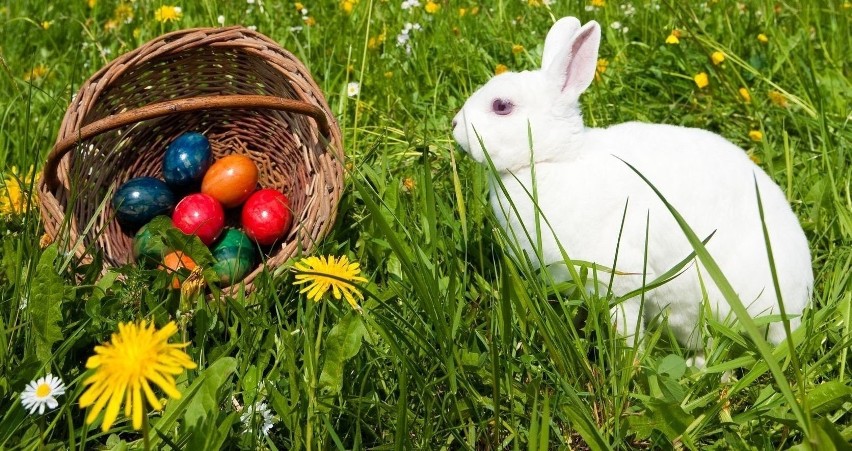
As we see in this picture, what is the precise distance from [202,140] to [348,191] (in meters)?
0.59

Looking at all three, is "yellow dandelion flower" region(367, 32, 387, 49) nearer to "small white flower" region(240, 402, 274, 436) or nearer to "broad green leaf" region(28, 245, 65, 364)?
"broad green leaf" region(28, 245, 65, 364)

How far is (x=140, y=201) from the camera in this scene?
2518mm

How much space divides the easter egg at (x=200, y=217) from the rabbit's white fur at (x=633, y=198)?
0.86 metres

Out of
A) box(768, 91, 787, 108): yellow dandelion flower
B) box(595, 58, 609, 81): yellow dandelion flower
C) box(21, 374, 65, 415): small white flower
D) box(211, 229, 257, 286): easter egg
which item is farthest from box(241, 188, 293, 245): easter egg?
box(768, 91, 787, 108): yellow dandelion flower

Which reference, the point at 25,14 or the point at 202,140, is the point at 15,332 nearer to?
the point at 202,140

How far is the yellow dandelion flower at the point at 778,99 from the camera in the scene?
114 inches

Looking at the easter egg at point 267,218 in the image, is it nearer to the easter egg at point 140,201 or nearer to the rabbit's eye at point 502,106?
the easter egg at point 140,201

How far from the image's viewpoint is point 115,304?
1.86 metres

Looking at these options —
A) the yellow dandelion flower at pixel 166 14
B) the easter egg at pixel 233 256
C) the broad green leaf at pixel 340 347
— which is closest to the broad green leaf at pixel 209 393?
the broad green leaf at pixel 340 347

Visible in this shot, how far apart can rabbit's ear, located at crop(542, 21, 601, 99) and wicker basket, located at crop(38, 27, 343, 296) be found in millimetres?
589

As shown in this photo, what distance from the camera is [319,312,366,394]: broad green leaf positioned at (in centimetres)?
169

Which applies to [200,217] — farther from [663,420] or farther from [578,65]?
[663,420]

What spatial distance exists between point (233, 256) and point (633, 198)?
113 cm

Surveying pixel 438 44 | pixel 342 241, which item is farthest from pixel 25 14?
pixel 342 241
